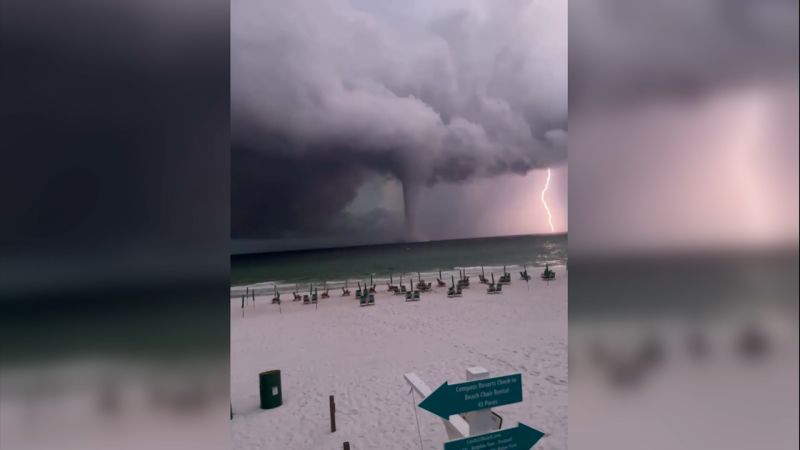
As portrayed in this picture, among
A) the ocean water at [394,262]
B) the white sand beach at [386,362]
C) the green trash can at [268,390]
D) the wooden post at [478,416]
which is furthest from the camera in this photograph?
the ocean water at [394,262]

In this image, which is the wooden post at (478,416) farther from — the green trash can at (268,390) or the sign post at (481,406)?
the green trash can at (268,390)

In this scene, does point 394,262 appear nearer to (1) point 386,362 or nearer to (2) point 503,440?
(1) point 386,362

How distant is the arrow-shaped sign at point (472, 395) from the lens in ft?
4.02

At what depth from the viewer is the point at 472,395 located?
1.24 metres

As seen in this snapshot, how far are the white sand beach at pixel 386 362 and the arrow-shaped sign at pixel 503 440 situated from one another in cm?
199

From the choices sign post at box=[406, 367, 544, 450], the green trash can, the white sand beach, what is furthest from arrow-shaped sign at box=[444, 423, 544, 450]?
the green trash can

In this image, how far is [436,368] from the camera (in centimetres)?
516

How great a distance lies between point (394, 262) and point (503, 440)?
90.6 ft

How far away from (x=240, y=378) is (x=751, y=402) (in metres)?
5.35

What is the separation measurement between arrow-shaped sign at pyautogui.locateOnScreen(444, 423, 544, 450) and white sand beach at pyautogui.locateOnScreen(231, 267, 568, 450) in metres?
1.99

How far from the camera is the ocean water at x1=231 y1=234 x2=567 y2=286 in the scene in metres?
23.7

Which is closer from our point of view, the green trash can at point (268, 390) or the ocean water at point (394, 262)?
the green trash can at point (268, 390)

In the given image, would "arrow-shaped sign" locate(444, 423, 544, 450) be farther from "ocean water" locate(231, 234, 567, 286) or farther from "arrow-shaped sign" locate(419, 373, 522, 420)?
"ocean water" locate(231, 234, 567, 286)

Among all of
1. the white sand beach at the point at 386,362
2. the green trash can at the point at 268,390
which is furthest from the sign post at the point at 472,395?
the green trash can at the point at 268,390
